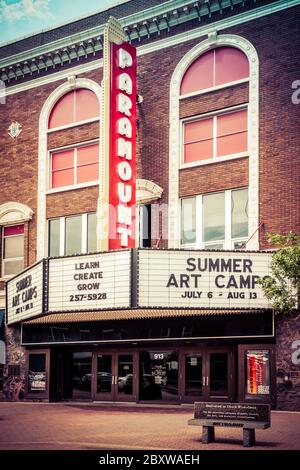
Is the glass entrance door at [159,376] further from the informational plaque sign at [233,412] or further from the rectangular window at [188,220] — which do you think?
the informational plaque sign at [233,412]

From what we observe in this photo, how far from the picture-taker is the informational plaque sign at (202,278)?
20.4 meters

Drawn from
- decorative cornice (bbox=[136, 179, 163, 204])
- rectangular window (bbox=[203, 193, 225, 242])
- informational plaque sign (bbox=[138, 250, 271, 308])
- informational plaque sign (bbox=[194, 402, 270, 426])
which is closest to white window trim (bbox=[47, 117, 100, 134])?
decorative cornice (bbox=[136, 179, 163, 204])

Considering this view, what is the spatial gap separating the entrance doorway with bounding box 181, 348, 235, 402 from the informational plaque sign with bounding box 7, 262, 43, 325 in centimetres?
536

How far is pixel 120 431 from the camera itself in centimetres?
1638

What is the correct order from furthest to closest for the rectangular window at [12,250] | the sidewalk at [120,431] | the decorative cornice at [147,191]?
the rectangular window at [12,250] → the decorative cornice at [147,191] → the sidewalk at [120,431]

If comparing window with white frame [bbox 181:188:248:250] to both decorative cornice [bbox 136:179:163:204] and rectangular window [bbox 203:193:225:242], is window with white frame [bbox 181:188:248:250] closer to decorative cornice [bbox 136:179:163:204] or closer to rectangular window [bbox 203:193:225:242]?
rectangular window [bbox 203:193:225:242]

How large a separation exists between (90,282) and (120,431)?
5.91 meters

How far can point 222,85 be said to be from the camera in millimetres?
24031

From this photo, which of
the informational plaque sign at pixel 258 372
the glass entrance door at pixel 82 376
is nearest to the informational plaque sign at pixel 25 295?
the glass entrance door at pixel 82 376

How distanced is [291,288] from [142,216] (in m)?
8.10

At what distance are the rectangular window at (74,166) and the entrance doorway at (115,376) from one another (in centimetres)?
658

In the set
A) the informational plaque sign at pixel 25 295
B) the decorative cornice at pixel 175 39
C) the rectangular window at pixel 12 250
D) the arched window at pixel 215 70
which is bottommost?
the informational plaque sign at pixel 25 295

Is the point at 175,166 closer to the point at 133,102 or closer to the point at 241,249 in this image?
the point at 133,102

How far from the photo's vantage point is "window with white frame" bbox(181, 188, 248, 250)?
2325cm
